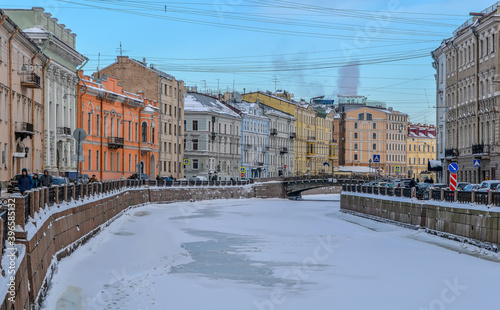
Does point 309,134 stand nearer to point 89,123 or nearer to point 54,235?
point 89,123

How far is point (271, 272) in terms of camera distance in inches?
1051

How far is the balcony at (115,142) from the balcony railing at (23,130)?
27.2m

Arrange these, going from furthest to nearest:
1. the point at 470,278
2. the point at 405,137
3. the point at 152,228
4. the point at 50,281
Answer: the point at 405,137 < the point at 152,228 < the point at 470,278 < the point at 50,281

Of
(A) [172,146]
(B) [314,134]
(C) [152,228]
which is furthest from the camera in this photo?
(B) [314,134]

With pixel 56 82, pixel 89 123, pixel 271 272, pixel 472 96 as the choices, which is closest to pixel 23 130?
pixel 56 82

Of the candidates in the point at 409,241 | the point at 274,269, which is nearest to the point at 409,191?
the point at 409,241

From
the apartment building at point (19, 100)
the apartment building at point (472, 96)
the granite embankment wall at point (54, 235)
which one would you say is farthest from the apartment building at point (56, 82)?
the apartment building at point (472, 96)

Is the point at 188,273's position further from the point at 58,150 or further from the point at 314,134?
the point at 314,134

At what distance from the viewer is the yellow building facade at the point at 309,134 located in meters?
148

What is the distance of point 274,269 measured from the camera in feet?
90.1

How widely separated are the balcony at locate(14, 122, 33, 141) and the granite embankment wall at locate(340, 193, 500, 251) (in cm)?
2198

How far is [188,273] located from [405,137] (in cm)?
17294

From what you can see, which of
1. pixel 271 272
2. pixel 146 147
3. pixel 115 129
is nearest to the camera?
pixel 271 272

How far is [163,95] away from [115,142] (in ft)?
67.4
